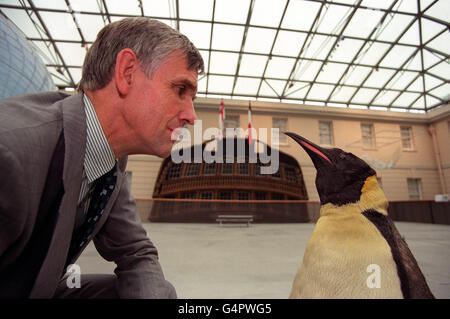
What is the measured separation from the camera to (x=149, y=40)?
61cm

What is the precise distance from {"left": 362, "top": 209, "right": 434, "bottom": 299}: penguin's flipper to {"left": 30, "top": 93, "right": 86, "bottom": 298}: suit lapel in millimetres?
677

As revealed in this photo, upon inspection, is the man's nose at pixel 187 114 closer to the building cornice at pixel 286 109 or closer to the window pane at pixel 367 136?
the window pane at pixel 367 136

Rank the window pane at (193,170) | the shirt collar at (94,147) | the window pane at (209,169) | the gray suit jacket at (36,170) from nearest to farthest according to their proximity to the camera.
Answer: the gray suit jacket at (36,170), the shirt collar at (94,147), the window pane at (209,169), the window pane at (193,170)

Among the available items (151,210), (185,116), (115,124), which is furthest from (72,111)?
(151,210)

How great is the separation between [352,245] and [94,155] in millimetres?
683

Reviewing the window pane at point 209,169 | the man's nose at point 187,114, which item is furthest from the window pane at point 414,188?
the man's nose at point 187,114

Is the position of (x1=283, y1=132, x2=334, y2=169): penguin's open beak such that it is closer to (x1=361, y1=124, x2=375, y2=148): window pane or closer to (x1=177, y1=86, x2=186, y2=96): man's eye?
(x1=177, y1=86, x2=186, y2=96): man's eye

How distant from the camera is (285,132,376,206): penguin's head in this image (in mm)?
581

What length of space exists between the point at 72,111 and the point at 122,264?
0.57 metres

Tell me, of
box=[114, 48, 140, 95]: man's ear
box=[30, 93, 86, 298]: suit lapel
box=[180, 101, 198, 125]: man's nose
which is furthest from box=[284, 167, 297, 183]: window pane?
box=[30, 93, 86, 298]: suit lapel

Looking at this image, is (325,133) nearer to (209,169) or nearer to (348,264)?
(209,169)

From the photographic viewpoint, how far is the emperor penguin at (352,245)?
474mm

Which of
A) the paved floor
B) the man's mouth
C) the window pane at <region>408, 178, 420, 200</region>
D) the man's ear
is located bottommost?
the paved floor
